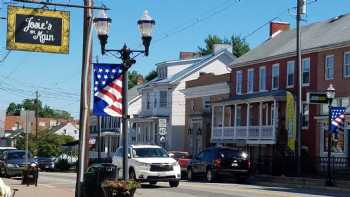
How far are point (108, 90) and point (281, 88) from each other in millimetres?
31843

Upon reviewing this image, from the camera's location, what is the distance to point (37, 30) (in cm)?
1820

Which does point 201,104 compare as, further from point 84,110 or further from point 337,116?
point 84,110

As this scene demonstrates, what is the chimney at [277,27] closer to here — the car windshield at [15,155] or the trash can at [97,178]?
the car windshield at [15,155]

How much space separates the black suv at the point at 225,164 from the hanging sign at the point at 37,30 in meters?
17.9

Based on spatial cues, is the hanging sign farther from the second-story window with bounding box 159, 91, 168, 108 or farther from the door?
the second-story window with bounding box 159, 91, 168, 108

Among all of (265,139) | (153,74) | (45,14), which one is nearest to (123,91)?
(45,14)

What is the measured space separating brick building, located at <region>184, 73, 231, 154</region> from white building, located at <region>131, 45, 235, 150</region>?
195cm

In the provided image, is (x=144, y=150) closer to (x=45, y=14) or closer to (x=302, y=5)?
(x=45, y=14)

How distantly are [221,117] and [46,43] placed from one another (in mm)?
38419

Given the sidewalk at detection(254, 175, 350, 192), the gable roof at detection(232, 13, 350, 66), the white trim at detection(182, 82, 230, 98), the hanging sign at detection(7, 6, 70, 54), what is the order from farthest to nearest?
the white trim at detection(182, 82, 230, 98)
the gable roof at detection(232, 13, 350, 66)
the sidewalk at detection(254, 175, 350, 192)
the hanging sign at detection(7, 6, 70, 54)

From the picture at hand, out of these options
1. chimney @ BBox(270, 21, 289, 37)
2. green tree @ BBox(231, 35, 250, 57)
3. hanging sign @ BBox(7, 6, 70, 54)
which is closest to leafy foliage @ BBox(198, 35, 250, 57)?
green tree @ BBox(231, 35, 250, 57)

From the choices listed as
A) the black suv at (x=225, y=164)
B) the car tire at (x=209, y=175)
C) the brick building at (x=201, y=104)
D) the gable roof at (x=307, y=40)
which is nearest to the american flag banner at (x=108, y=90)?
the black suv at (x=225, y=164)

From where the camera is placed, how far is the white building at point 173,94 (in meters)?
67.9

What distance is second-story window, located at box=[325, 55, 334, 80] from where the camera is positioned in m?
43.0
